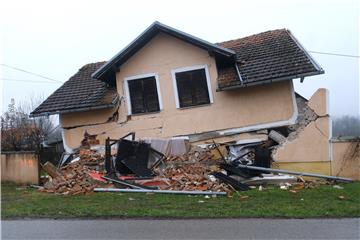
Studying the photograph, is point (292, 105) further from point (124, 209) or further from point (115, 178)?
point (124, 209)

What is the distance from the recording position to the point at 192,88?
16.5m

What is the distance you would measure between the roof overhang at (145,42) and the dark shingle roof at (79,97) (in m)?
0.79

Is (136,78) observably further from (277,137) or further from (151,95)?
(277,137)

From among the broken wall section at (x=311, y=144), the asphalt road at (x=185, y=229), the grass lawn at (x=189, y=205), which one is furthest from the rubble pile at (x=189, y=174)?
the asphalt road at (x=185, y=229)

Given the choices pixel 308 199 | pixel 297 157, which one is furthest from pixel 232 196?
pixel 297 157

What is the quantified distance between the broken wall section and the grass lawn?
2891 millimetres

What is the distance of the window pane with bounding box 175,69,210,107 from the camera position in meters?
16.3

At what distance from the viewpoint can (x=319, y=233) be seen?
6.83 metres

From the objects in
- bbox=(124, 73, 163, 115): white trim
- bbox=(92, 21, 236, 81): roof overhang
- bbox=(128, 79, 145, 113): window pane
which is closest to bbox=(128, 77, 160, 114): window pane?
bbox=(128, 79, 145, 113): window pane

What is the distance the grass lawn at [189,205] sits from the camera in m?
8.26

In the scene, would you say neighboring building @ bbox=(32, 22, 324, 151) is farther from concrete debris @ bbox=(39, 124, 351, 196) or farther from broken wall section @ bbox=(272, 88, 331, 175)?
concrete debris @ bbox=(39, 124, 351, 196)

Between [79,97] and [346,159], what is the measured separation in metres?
10.8

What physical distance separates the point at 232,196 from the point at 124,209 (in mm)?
3173

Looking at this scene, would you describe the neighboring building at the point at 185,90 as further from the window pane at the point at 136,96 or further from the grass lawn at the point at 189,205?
the grass lawn at the point at 189,205
